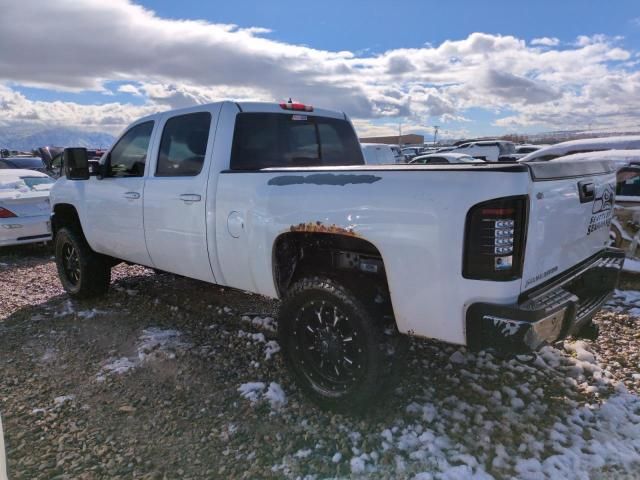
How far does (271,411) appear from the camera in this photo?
10.2 feet

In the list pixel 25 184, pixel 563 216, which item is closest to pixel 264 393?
pixel 563 216

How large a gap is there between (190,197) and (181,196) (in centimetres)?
Result: 13

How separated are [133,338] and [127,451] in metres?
1.70

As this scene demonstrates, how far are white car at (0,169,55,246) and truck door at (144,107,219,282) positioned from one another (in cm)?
394

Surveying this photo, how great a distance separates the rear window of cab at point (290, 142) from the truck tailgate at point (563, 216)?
2.08 m

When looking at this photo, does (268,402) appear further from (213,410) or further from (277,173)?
(277,173)

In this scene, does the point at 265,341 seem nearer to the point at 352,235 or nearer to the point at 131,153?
the point at 352,235

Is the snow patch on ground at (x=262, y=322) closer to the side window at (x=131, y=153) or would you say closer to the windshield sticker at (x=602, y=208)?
the side window at (x=131, y=153)

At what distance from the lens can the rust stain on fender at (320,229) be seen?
2.76 meters

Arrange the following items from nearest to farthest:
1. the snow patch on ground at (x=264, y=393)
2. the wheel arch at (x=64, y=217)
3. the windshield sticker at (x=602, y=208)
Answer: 1. the windshield sticker at (x=602, y=208)
2. the snow patch on ground at (x=264, y=393)
3. the wheel arch at (x=64, y=217)

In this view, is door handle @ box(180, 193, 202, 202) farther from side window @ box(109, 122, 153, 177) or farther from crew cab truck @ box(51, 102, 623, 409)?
side window @ box(109, 122, 153, 177)

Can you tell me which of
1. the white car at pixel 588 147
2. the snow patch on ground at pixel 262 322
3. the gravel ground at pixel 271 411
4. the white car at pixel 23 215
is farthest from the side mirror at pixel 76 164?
the white car at pixel 588 147

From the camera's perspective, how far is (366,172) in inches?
107

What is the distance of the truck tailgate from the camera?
2418mm
